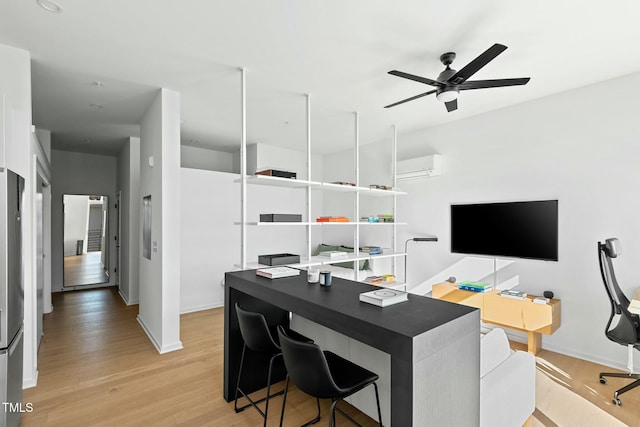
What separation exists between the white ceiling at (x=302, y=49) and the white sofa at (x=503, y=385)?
2.14 m

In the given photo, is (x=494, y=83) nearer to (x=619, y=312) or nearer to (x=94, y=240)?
(x=619, y=312)

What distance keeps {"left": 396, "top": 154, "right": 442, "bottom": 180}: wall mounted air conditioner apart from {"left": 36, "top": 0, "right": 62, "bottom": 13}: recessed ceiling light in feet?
13.2

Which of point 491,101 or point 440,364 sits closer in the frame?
point 440,364

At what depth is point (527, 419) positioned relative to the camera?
2.11m

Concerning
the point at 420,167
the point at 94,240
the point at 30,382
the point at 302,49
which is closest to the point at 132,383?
the point at 30,382

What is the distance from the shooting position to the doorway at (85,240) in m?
6.27

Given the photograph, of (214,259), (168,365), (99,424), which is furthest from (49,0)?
(214,259)

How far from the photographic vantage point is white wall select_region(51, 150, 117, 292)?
600 centimetres

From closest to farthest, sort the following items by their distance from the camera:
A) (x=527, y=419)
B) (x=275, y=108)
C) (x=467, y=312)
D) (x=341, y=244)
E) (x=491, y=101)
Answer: (x=467, y=312) → (x=527, y=419) → (x=491, y=101) → (x=275, y=108) → (x=341, y=244)

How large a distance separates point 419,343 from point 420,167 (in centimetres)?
371

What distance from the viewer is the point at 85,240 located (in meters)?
6.77

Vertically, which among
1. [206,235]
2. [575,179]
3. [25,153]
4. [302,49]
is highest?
[302,49]

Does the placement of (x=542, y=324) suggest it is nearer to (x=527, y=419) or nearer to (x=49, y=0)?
(x=527, y=419)

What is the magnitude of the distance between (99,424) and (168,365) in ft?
2.78
